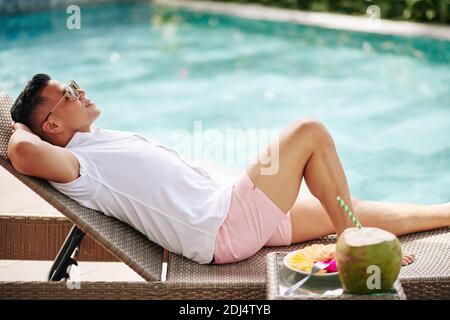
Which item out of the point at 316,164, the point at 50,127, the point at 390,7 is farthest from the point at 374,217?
the point at 390,7

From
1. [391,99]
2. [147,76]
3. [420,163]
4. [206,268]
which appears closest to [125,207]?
[206,268]

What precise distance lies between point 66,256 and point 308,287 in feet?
3.43

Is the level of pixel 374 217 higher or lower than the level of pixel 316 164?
lower

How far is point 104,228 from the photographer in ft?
9.59

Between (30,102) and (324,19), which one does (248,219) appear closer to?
(30,102)

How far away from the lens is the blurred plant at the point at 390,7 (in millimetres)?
9820

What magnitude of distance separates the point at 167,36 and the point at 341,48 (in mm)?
2767

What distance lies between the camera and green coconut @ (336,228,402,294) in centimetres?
219

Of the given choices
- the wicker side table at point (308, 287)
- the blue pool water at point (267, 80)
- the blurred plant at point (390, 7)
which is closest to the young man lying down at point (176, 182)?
the wicker side table at point (308, 287)

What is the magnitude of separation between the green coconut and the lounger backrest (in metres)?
0.86

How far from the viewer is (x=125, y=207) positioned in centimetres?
300

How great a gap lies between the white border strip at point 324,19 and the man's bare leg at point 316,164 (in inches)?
266

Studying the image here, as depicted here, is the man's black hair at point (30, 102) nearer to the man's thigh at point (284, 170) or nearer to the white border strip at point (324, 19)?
the man's thigh at point (284, 170)

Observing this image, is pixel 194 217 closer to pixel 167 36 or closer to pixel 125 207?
pixel 125 207
